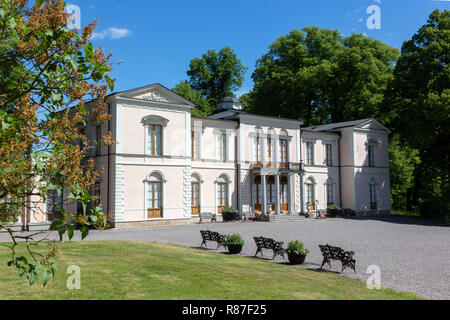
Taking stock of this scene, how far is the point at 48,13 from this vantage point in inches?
139

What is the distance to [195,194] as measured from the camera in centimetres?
2884

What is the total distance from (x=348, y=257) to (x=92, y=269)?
7046 millimetres

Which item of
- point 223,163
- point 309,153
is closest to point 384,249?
point 223,163

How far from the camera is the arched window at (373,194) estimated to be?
1480 inches

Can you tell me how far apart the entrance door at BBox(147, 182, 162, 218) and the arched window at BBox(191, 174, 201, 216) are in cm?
323

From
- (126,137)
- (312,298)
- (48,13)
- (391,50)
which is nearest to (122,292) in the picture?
(312,298)

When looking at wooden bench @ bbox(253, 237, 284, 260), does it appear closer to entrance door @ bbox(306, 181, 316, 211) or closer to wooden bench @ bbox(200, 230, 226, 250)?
wooden bench @ bbox(200, 230, 226, 250)

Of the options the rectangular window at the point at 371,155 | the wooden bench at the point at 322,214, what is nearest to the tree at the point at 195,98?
the rectangular window at the point at 371,155

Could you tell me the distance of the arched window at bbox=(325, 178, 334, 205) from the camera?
36.4 metres

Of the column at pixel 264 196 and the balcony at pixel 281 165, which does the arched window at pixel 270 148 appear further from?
the column at pixel 264 196

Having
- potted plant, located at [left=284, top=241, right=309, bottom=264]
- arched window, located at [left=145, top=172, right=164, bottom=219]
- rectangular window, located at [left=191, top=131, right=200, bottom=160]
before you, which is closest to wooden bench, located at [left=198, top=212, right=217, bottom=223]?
arched window, located at [left=145, top=172, right=164, bottom=219]

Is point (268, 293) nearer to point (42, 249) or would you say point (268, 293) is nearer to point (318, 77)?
point (42, 249)
